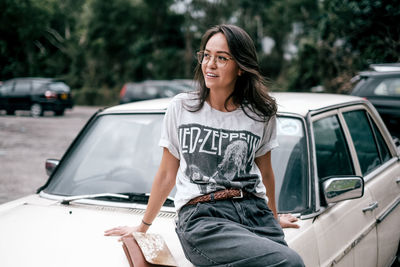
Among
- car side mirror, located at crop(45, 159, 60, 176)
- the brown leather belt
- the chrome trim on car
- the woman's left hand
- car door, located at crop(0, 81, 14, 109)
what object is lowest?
car door, located at crop(0, 81, 14, 109)

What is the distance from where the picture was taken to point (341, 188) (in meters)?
2.49

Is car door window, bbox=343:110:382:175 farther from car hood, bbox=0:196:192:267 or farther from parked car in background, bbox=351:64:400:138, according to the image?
parked car in background, bbox=351:64:400:138

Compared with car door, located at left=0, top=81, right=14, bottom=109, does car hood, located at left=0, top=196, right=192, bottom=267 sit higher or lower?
higher

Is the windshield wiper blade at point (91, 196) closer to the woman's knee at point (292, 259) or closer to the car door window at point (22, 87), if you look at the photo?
the woman's knee at point (292, 259)

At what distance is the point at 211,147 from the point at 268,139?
317 mm

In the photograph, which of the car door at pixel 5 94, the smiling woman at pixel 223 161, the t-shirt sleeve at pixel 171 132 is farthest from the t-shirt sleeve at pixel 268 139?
the car door at pixel 5 94

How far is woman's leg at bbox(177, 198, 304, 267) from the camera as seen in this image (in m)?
1.65

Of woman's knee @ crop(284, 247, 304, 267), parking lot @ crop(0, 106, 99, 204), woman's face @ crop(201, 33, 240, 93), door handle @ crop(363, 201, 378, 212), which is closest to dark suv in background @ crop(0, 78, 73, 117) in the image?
parking lot @ crop(0, 106, 99, 204)

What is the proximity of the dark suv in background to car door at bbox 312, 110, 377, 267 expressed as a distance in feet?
63.0

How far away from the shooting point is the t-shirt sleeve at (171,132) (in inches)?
79.0

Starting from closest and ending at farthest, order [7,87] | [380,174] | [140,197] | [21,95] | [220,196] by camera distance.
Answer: [220,196], [140,197], [380,174], [21,95], [7,87]

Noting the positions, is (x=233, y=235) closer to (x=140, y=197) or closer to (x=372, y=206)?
(x=140, y=197)

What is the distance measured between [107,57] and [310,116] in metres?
34.9

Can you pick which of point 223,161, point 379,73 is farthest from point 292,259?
point 379,73
